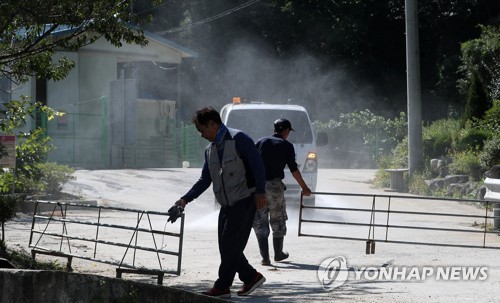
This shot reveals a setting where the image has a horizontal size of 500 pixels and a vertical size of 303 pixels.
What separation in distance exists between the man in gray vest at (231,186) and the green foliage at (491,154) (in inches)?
543

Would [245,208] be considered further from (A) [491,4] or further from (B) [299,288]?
(A) [491,4]

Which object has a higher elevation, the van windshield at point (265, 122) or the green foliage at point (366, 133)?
the van windshield at point (265, 122)

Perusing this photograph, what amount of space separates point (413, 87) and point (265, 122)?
7.42 metres

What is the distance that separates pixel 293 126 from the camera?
19.3m

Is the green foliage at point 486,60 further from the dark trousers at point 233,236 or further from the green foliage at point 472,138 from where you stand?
the dark trousers at point 233,236

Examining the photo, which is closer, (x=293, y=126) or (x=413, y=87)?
(x=293, y=126)

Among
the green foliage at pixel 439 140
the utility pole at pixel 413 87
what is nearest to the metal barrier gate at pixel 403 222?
the utility pole at pixel 413 87

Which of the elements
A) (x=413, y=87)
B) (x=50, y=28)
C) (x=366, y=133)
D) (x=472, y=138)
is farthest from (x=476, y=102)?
(x=50, y=28)

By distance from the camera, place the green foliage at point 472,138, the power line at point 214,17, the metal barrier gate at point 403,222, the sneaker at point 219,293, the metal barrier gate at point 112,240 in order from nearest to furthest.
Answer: the sneaker at point 219,293, the metal barrier gate at point 112,240, the metal barrier gate at point 403,222, the green foliage at point 472,138, the power line at point 214,17

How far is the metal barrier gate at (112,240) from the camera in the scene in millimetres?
10031

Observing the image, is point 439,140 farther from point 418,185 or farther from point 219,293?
point 219,293

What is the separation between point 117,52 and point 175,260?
25.9 meters

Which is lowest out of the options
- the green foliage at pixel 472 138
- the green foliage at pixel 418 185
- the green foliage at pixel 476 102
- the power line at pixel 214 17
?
the green foliage at pixel 418 185

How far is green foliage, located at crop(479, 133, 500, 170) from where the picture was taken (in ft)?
71.4
